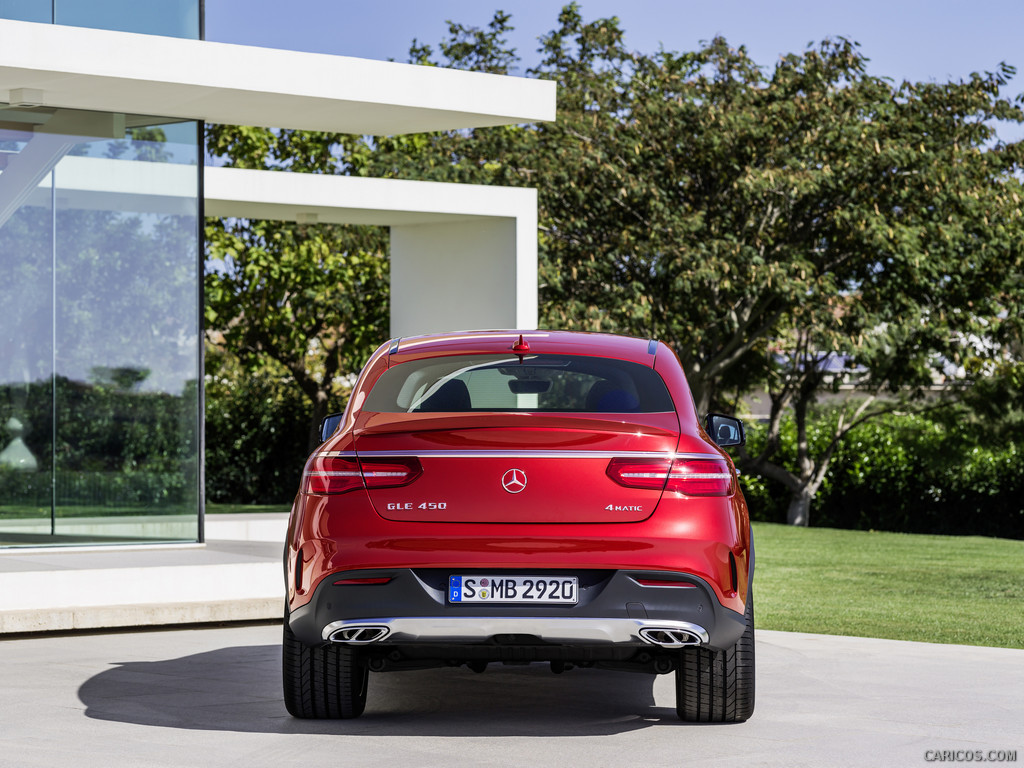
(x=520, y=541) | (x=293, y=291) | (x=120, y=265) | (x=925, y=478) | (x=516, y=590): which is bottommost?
(x=925, y=478)

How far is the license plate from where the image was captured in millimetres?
5281

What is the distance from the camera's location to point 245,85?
10.5 m

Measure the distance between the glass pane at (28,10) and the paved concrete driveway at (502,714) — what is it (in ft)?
16.0

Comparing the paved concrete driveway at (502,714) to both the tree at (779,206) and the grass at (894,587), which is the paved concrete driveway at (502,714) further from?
the tree at (779,206)

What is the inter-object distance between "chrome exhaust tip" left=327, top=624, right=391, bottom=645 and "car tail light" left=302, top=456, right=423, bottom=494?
51cm

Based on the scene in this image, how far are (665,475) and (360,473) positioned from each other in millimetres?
1135

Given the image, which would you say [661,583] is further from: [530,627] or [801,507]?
[801,507]

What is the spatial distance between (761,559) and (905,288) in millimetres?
8124

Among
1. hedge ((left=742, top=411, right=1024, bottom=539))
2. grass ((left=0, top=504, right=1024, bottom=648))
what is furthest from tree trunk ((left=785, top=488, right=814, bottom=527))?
grass ((left=0, top=504, right=1024, bottom=648))

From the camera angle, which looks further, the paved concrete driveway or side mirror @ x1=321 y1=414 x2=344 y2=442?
side mirror @ x1=321 y1=414 x2=344 y2=442

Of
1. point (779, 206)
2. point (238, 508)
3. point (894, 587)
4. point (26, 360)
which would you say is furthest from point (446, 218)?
point (238, 508)

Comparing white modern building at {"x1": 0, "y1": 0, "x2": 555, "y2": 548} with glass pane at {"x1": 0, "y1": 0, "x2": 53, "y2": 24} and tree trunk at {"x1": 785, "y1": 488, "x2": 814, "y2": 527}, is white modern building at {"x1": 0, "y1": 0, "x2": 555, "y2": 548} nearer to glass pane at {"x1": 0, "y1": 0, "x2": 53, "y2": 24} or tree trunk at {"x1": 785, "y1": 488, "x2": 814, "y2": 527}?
glass pane at {"x1": 0, "y1": 0, "x2": 53, "y2": 24}

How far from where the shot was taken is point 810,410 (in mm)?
28328

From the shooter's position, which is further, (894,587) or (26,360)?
(894,587)
